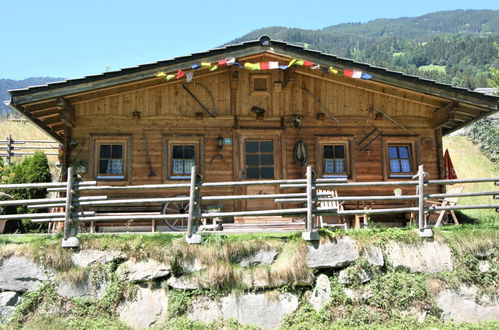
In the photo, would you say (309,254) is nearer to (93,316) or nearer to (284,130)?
(93,316)

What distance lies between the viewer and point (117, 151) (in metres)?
12.5

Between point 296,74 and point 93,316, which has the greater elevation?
point 296,74

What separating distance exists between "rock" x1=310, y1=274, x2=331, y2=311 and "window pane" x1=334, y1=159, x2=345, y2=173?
5.15 m

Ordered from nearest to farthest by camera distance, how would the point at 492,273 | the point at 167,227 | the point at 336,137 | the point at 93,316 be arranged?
the point at 93,316
the point at 492,273
the point at 167,227
the point at 336,137

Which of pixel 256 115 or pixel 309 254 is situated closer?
pixel 309 254

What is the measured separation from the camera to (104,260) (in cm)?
820

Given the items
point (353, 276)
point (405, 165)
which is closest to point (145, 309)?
point (353, 276)

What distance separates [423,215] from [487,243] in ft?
4.26

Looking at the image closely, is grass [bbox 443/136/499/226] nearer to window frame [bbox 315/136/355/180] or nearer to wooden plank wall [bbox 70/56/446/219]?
wooden plank wall [bbox 70/56/446/219]

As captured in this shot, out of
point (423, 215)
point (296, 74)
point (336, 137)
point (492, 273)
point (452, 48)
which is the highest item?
point (452, 48)

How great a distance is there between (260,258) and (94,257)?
2.94 m

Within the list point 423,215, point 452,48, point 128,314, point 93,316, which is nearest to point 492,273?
point 423,215

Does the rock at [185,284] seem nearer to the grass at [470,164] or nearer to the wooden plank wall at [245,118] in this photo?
the wooden plank wall at [245,118]

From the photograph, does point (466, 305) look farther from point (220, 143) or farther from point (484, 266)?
point (220, 143)
